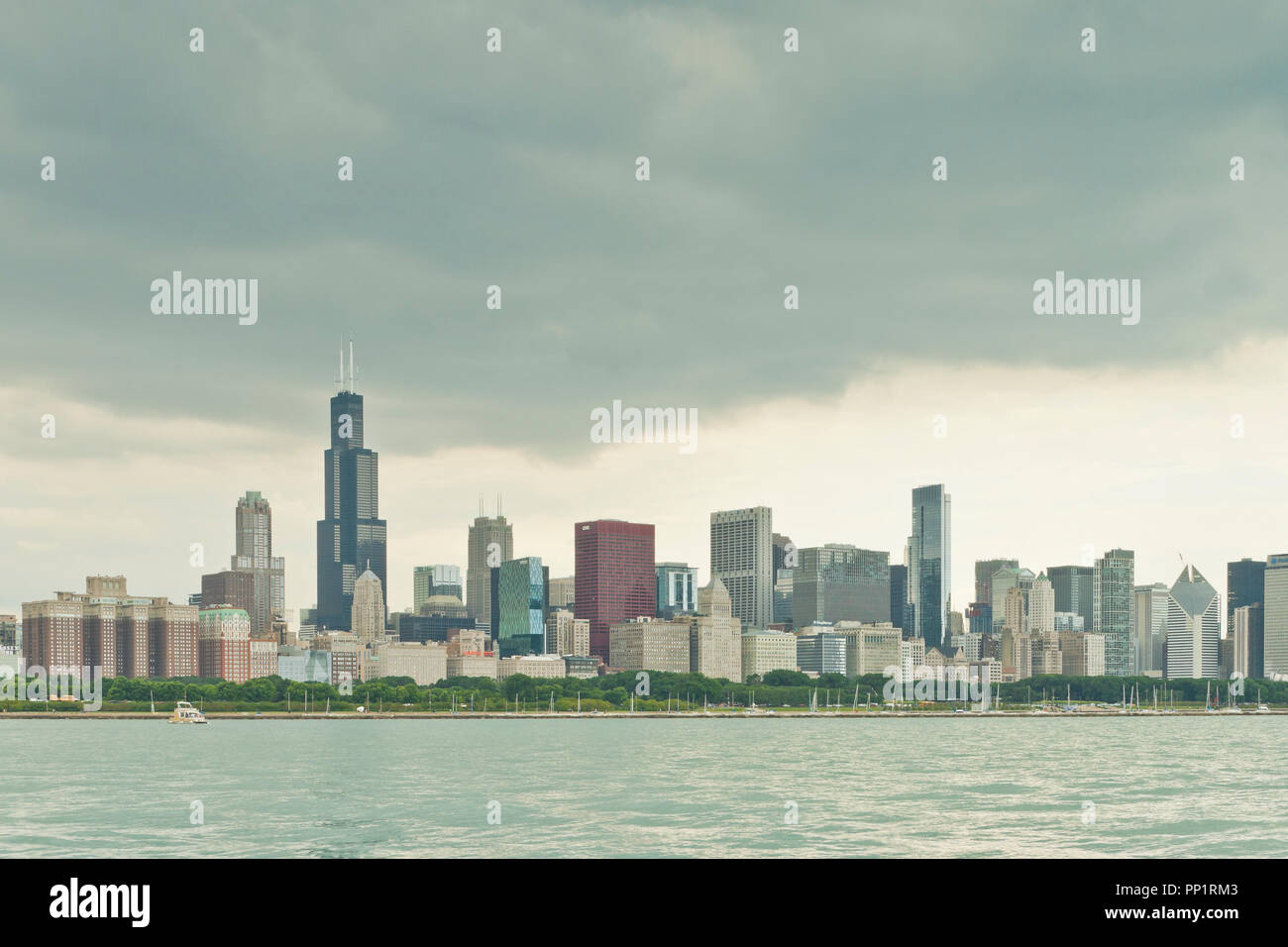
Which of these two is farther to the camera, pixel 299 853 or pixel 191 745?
pixel 191 745

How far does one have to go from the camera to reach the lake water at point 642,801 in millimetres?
48000

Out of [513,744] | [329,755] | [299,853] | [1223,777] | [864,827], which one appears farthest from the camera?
[513,744]

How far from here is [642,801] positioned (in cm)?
6488

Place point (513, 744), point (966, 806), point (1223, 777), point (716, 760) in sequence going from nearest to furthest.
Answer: point (966, 806) → point (1223, 777) → point (716, 760) → point (513, 744)

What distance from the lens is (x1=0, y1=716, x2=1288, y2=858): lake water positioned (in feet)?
157

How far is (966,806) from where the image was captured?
63375 millimetres
